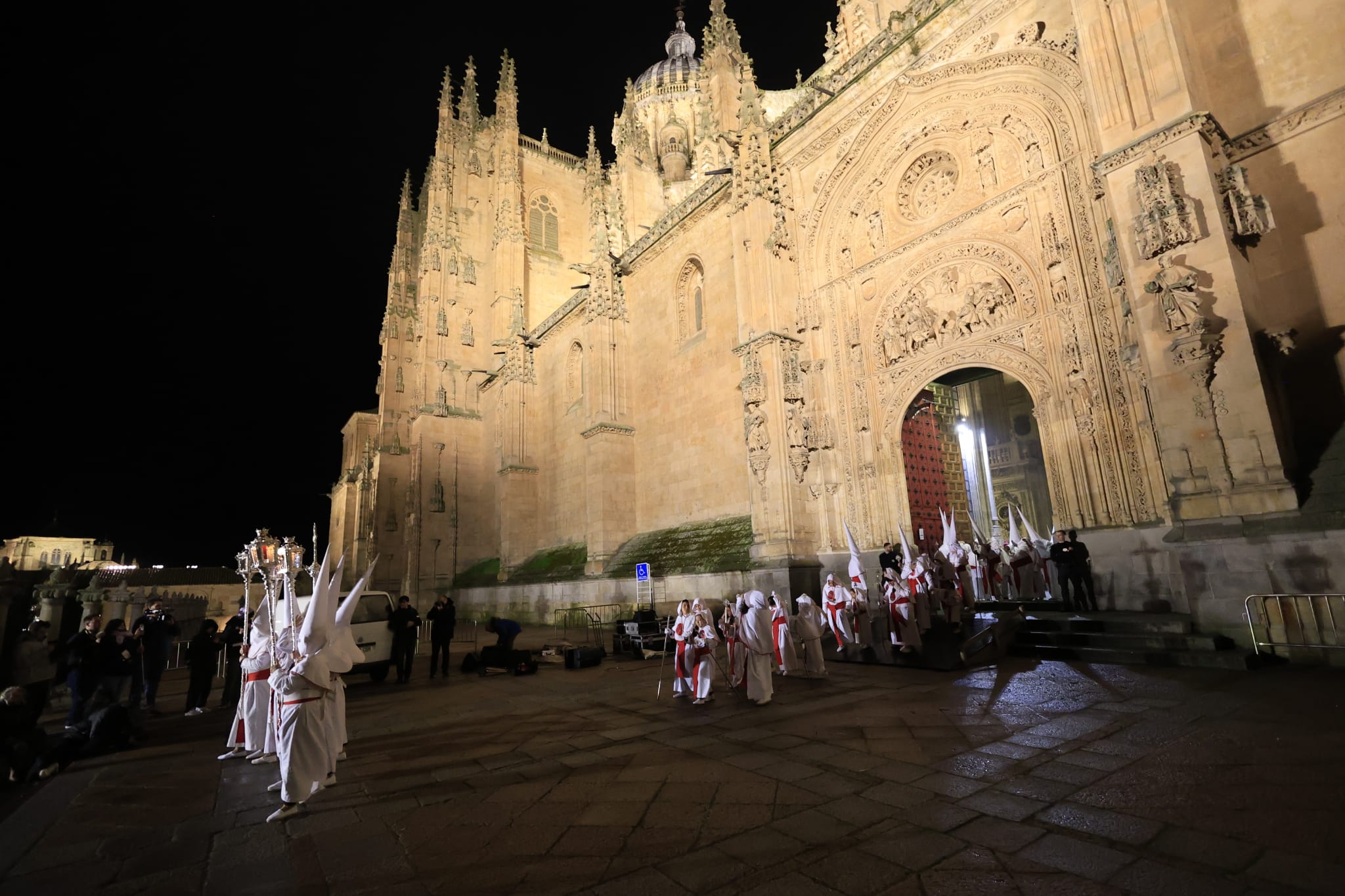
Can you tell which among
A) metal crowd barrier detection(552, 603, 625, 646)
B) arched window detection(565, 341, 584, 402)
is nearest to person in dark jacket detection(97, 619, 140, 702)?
metal crowd barrier detection(552, 603, 625, 646)

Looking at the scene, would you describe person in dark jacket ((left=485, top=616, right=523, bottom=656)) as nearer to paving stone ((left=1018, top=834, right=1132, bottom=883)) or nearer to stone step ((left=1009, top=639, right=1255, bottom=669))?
stone step ((left=1009, top=639, right=1255, bottom=669))

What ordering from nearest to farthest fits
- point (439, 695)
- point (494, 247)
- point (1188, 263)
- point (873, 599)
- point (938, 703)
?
point (938, 703) < point (1188, 263) < point (439, 695) < point (873, 599) < point (494, 247)

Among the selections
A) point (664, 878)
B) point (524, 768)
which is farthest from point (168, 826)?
point (664, 878)

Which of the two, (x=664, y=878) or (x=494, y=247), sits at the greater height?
(x=494, y=247)

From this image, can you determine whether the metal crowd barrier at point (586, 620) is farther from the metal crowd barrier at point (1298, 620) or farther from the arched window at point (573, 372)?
the metal crowd barrier at point (1298, 620)

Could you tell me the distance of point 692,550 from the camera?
1653 cm

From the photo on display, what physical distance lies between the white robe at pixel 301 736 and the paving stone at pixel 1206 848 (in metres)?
5.46

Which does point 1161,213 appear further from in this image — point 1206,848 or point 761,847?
point 761,847

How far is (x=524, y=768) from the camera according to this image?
17.0 ft

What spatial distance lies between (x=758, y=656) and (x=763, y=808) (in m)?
3.62

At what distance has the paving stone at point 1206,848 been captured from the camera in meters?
2.88

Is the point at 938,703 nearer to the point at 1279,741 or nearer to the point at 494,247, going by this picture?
the point at 1279,741

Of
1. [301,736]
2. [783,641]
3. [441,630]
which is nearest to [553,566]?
[441,630]

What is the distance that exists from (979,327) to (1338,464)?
18.4ft
